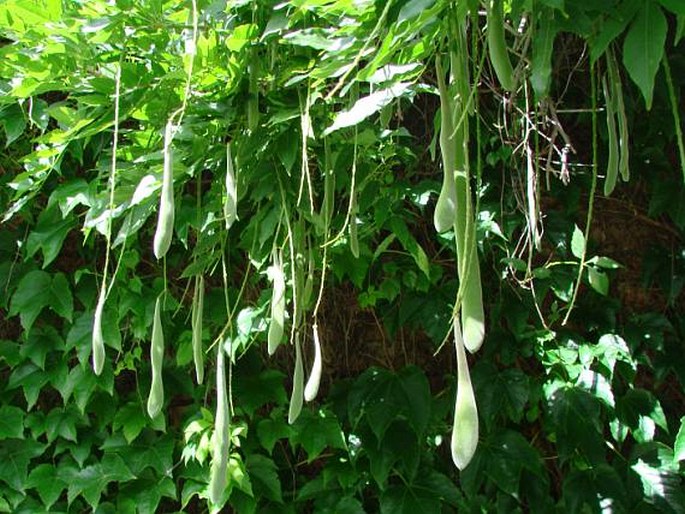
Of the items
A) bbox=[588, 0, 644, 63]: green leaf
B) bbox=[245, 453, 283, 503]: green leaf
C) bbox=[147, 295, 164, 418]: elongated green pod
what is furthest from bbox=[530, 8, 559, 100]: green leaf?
bbox=[245, 453, 283, 503]: green leaf

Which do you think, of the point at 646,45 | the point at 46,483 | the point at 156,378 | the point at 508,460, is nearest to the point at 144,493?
the point at 46,483

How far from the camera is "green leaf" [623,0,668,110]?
542 mm

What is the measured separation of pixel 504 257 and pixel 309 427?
1.76 feet

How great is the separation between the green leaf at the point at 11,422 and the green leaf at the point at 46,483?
0.26 feet

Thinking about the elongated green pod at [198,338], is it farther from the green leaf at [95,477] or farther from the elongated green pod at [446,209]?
the green leaf at [95,477]

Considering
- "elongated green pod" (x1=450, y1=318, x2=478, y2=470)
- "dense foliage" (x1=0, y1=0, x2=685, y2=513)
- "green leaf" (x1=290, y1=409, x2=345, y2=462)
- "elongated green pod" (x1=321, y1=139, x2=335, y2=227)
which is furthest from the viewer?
"green leaf" (x1=290, y1=409, x2=345, y2=462)

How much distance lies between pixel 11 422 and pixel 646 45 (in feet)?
4.74

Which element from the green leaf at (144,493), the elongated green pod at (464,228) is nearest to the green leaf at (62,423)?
the green leaf at (144,493)

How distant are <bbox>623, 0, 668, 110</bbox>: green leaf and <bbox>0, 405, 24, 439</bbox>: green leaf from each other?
1.42 metres

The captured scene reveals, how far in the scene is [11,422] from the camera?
1582 millimetres

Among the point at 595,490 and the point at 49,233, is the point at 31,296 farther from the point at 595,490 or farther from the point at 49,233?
the point at 595,490

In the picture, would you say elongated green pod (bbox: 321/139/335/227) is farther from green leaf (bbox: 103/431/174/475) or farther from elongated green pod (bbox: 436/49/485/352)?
green leaf (bbox: 103/431/174/475)

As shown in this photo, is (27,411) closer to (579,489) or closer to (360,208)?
→ (360,208)

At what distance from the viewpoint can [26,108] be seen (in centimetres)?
147
